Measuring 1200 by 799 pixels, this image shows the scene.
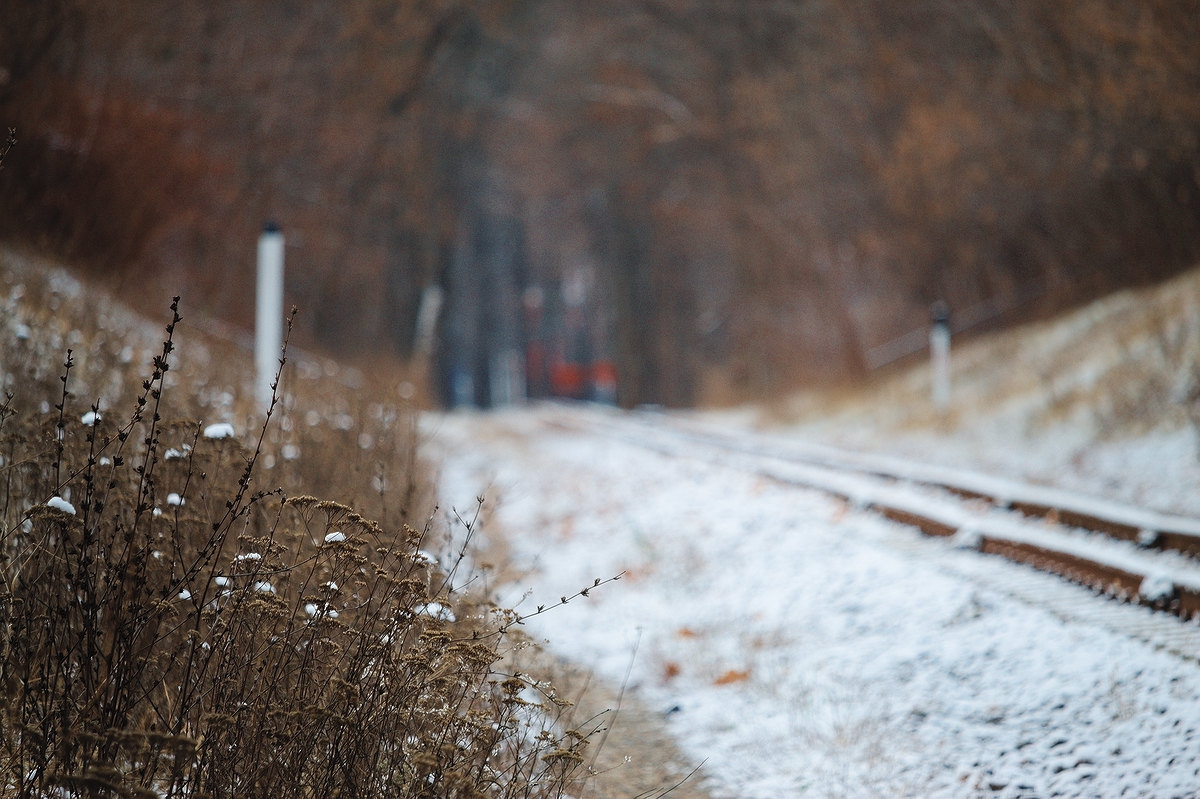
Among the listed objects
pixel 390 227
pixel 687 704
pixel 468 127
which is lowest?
pixel 687 704

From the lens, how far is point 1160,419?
358 inches

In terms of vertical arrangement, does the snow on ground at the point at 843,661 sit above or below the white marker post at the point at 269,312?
below

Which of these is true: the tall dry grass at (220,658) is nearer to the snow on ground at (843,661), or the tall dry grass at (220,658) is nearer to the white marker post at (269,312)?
the snow on ground at (843,661)

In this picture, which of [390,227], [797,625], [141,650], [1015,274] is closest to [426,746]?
[141,650]

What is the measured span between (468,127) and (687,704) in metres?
20.4

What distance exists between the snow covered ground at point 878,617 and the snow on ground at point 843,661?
1 cm

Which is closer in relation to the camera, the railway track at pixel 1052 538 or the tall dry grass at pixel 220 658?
the tall dry grass at pixel 220 658

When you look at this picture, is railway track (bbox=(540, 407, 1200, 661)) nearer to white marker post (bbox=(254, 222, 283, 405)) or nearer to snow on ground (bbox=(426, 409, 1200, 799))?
snow on ground (bbox=(426, 409, 1200, 799))

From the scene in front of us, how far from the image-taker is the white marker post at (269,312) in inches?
327

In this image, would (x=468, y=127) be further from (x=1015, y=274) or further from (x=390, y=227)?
(x=1015, y=274)

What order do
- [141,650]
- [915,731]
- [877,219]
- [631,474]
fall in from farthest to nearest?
[877,219] → [631,474] → [915,731] → [141,650]

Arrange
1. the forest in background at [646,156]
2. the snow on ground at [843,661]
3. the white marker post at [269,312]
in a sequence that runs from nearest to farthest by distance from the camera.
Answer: the snow on ground at [843,661] → the white marker post at [269,312] → the forest in background at [646,156]

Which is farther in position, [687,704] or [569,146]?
[569,146]

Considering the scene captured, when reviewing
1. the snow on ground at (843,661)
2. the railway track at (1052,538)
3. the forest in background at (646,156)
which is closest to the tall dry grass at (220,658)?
the snow on ground at (843,661)
